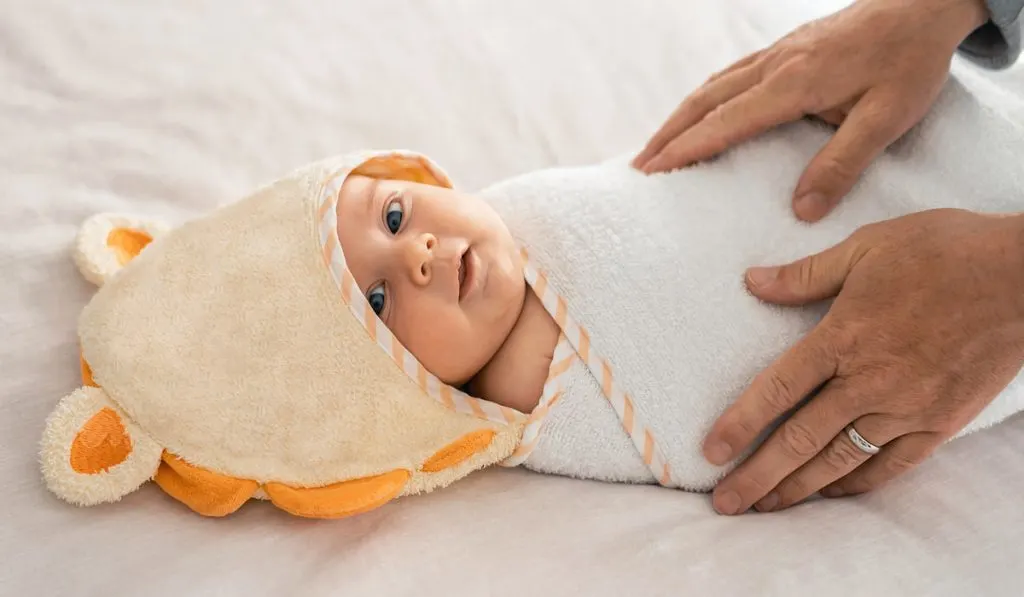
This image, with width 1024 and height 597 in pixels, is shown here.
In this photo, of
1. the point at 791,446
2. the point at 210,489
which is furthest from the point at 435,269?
the point at 791,446

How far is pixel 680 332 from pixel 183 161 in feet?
2.86

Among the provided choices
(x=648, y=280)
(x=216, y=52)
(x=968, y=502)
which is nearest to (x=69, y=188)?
(x=216, y=52)

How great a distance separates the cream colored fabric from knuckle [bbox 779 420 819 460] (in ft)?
1.30

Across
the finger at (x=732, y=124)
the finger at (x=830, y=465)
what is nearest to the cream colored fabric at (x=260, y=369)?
the finger at (x=830, y=465)

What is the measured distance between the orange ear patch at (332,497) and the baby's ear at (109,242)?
41 centimetres

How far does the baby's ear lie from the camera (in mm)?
1186

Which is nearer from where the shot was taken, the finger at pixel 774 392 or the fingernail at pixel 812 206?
the finger at pixel 774 392

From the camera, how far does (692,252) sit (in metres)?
1.15

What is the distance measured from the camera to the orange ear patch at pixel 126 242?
Result: 48.3 inches

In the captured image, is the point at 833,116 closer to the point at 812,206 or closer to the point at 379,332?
the point at 812,206

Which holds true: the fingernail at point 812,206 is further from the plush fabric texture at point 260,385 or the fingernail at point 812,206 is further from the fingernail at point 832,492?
the plush fabric texture at point 260,385

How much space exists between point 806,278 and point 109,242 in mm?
983

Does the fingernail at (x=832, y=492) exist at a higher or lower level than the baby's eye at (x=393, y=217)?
lower

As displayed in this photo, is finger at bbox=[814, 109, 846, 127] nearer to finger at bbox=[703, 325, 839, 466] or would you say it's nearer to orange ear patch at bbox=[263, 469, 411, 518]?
finger at bbox=[703, 325, 839, 466]
